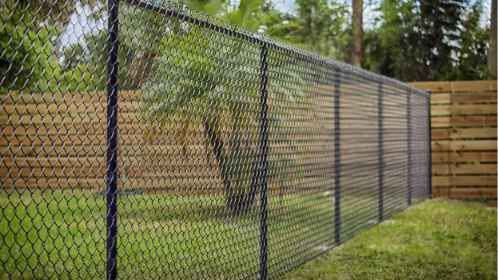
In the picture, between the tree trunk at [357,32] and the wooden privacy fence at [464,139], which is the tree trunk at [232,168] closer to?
the wooden privacy fence at [464,139]

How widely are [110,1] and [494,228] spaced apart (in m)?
4.75

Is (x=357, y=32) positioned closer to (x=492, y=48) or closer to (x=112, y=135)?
(x=492, y=48)

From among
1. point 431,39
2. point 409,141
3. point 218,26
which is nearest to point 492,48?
point 431,39

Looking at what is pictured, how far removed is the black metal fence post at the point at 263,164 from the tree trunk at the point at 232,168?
89 millimetres

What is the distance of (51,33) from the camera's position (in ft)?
7.36

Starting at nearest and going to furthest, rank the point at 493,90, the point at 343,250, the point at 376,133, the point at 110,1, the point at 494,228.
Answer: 1. the point at 110,1
2. the point at 343,250
3. the point at 494,228
4. the point at 376,133
5. the point at 493,90

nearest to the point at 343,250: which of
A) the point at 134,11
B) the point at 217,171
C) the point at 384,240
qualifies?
the point at 384,240

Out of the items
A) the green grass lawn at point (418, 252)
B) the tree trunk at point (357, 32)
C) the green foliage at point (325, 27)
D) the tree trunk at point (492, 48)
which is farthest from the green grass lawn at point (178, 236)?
the green foliage at point (325, 27)

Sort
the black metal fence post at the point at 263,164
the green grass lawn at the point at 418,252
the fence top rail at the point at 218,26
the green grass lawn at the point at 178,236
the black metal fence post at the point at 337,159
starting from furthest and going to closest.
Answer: the black metal fence post at the point at 337,159 < the green grass lawn at the point at 418,252 < the black metal fence post at the point at 263,164 < the green grass lawn at the point at 178,236 < the fence top rail at the point at 218,26

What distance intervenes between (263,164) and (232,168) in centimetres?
30

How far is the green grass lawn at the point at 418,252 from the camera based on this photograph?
12.8 feet

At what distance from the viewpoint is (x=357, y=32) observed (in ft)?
42.2

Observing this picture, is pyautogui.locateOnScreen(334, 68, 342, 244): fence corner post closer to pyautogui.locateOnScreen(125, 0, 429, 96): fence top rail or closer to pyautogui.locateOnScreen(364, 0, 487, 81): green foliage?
pyautogui.locateOnScreen(125, 0, 429, 96): fence top rail

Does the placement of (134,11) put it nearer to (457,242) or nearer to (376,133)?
(457,242)
